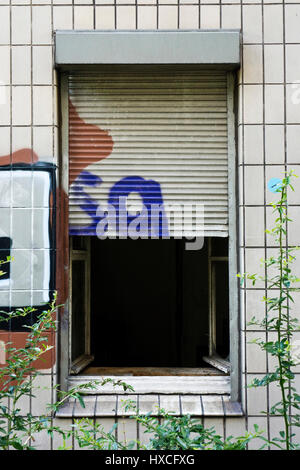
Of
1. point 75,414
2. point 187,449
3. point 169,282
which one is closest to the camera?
point 187,449

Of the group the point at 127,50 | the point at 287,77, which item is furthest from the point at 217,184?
the point at 127,50

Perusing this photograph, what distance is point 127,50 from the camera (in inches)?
151

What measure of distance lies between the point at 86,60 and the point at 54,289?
1649mm

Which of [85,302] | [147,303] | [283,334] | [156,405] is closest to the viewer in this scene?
[283,334]

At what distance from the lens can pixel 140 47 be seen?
12.5 feet

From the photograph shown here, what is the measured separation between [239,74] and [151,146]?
2.69 ft

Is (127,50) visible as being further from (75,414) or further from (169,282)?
(169,282)

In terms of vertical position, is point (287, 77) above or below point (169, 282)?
above

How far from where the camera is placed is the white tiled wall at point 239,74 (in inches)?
151

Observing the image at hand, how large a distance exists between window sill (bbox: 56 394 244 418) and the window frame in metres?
0.05

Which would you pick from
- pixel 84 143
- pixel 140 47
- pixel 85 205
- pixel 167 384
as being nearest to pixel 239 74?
pixel 140 47

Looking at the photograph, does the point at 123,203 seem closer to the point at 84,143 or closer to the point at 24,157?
the point at 84,143

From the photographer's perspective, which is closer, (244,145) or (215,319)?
(244,145)

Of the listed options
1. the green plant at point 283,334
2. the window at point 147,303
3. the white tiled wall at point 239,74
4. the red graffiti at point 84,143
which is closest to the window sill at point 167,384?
the green plant at point 283,334
